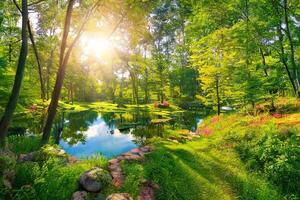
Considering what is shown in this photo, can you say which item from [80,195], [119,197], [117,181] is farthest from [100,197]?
[117,181]

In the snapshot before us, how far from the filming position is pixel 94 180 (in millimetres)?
7246

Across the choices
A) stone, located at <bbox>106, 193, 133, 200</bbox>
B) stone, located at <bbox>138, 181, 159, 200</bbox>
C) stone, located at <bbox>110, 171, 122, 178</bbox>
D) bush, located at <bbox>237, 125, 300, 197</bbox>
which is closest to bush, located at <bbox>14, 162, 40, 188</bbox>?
stone, located at <bbox>106, 193, 133, 200</bbox>

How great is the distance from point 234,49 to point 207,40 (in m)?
2.39

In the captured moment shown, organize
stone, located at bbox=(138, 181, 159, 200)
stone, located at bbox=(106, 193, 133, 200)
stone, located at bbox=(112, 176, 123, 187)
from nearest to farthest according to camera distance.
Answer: stone, located at bbox=(106, 193, 133, 200) < stone, located at bbox=(138, 181, 159, 200) < stone, located at bbox=(112, 176, 123, 187)

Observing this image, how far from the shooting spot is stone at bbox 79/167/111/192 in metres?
7.12

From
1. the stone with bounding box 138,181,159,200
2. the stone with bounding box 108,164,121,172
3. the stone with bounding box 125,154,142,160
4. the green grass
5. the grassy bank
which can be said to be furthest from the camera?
the stone with bounding box 125,154,142,160

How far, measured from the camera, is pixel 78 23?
15.0 metres

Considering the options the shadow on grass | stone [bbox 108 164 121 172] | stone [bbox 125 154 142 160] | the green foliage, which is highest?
the green foliage

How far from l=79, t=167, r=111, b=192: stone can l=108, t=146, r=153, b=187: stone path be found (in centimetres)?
35

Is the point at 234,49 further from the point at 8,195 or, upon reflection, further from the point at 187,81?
the point at 187,81

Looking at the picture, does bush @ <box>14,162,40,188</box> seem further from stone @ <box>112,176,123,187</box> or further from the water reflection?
the water reflection

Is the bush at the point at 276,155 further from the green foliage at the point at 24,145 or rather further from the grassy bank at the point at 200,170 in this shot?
the green foliage at the point at 24,145

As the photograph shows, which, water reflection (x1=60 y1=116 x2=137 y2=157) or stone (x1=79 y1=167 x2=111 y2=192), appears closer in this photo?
stone (x1=79 y1=167 x2=111 y2=192)

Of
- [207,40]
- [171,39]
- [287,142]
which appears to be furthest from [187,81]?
[287,142]
